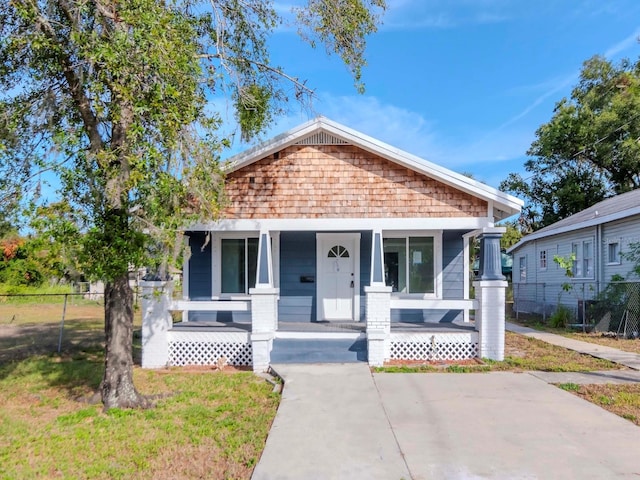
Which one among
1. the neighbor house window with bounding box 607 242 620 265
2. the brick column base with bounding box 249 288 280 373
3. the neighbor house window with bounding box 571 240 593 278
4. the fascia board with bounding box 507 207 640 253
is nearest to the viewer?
the brick column base with bounding box 249 288 280 373

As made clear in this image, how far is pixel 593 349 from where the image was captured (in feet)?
34.4

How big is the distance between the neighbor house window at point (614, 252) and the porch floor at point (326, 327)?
7.71 meters

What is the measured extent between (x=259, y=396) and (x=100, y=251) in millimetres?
3000

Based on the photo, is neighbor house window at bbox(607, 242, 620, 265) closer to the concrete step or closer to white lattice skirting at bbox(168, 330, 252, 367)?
the concrete step

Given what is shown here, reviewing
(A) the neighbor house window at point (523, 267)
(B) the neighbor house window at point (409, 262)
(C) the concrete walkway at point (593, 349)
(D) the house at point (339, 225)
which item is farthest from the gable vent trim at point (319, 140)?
(A) the neighbor house window at point (523, 267)

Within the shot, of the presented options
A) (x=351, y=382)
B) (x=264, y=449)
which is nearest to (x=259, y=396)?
(x=351, y=382)

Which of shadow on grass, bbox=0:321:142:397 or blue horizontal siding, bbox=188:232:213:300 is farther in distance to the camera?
blue horizontal siding, bbox=188:232:213:300

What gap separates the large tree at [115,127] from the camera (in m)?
5.47

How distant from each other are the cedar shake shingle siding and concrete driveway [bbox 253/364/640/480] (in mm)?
3374

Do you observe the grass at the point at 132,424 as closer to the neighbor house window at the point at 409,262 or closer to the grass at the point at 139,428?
the grass at the point at 139,428

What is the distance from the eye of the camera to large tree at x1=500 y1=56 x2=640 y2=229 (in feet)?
84.7

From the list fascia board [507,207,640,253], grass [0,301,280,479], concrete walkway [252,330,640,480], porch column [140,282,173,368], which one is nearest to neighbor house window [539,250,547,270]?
fascia board [507,207,640,253]

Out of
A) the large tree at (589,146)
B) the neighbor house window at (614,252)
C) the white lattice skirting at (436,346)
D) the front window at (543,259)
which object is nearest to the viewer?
the white lattice skirting at (436,346)

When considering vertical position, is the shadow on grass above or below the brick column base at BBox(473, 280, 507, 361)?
below
